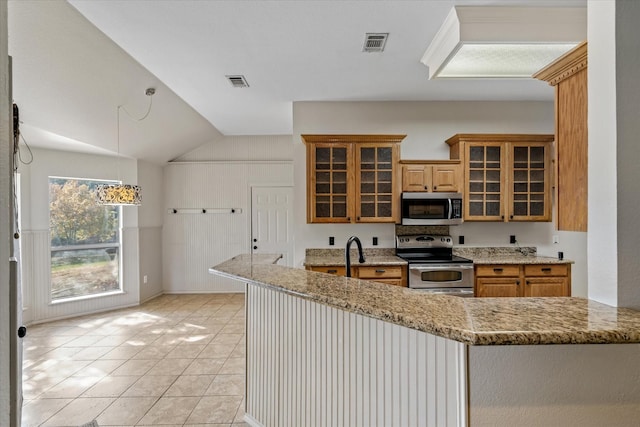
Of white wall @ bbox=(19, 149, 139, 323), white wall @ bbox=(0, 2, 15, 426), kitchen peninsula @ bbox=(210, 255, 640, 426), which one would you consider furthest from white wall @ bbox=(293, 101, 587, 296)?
white wall @ bbox=(0, 2, 15, 426)

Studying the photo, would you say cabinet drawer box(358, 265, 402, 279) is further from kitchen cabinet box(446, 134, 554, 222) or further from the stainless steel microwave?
kitchen cabinet box(446, 134, 554, 222)

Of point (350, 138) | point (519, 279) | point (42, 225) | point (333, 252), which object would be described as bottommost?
point (519, 279)

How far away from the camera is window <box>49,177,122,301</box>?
15.9ft

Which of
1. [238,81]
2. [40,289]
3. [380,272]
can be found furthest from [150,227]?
[380,272]

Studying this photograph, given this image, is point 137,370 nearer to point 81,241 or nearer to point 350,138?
point 81,241

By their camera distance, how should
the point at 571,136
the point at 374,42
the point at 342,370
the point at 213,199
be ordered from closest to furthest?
the point at 571,136
the point at 342,370
the point at 374,42
the point at 213,199

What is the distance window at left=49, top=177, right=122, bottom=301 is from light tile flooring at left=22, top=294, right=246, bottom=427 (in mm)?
495

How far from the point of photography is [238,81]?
12.3ft

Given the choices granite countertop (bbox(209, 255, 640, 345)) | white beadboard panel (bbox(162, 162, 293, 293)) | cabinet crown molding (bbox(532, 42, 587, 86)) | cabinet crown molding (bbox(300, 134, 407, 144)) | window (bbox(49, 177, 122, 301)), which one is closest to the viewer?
granite countertop (bbox(209, 255, 640, 345))

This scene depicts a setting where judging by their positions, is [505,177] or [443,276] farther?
[505,177]

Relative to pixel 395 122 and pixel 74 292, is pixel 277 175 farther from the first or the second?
pixel 74 292

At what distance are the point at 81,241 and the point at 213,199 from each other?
208 cm

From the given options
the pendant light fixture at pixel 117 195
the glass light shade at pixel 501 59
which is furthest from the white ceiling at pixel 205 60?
the pendant light fixture at pixel 117 195

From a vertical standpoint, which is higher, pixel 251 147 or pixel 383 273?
pixel 251 147
